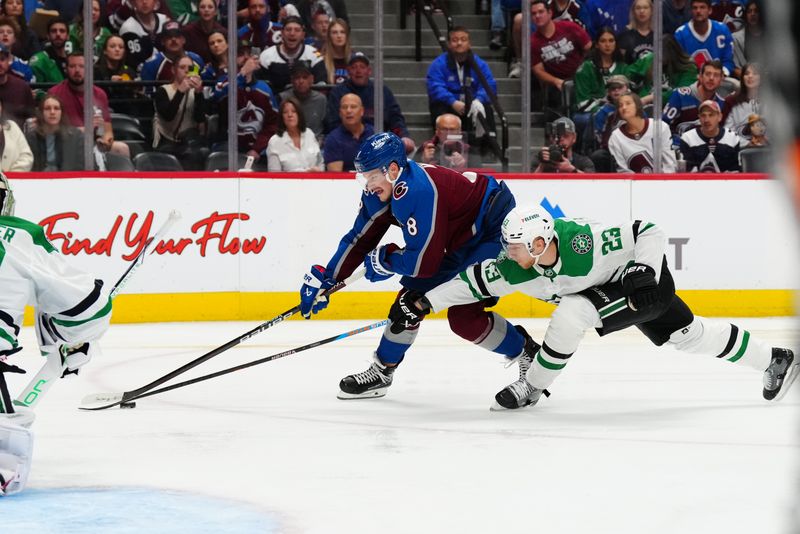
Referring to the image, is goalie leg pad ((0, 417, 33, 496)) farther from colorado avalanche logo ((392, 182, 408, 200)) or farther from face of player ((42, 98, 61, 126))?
face of player ((42, 98, 61, 126))

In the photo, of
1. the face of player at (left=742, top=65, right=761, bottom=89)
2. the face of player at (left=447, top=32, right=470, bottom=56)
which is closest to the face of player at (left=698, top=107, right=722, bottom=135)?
the face of player at (left=742, top=65, right=761, bottom=89)

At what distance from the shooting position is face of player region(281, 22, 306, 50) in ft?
24.3

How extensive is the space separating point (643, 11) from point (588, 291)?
13.0ft

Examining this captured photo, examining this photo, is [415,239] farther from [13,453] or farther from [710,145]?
[710,145]

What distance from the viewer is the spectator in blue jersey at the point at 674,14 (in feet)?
25.1

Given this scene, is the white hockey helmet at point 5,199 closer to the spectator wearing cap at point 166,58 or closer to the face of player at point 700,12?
the spectator wearing cap at point 166,58

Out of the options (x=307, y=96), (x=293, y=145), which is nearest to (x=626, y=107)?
(x=307, y=96)

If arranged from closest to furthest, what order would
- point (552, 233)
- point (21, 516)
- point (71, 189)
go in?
point (21, 516)
point (552, 233)
point (71, 189)

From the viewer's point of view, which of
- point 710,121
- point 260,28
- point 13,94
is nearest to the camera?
point 13,94

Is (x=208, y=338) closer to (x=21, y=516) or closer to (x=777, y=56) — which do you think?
(x=21, y=516)

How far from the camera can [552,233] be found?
13.2 ft

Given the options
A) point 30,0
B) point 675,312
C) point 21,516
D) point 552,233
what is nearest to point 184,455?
point 21,516

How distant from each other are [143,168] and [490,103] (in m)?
2.24

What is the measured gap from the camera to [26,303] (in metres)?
2.85
